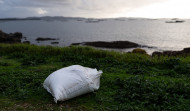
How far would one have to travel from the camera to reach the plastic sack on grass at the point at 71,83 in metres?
5.43

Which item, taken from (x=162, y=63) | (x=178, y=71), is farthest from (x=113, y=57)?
(x=178, y=71)

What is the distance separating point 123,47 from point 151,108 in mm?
32415

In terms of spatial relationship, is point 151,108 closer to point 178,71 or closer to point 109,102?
point 109,102

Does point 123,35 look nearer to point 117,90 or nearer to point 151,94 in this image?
point 117,90

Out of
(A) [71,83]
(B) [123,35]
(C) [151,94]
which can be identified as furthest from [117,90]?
(B) [123,35]

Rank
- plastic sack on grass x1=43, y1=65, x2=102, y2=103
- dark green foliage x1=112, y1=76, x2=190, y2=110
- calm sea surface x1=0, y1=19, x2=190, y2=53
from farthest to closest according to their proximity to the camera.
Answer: calm sea surface x1=0, y1=19, x2=190, y2=53 → plastic sack on grass x1=43, y1=65, x2=102, y2=103 → dark green foliage x1=112, y1=76, x2=190, y2=110

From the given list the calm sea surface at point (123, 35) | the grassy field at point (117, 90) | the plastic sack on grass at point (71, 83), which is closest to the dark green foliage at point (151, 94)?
the grassy field at point (117, 90)

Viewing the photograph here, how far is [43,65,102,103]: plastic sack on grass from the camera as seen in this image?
214 inches

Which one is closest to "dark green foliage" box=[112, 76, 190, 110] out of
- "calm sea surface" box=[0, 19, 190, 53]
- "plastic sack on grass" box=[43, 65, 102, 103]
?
"plastic sack on grass" box=[43, 65, 102, 103]

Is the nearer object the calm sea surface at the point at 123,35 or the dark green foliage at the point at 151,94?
the dark green foliage at the point at 151,94

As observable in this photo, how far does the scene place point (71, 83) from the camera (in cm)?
559

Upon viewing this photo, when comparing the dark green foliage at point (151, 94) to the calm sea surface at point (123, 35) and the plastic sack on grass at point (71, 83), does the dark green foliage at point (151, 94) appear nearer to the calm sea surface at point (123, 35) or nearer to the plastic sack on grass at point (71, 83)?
the plastic sack on grass at point (71, 83)

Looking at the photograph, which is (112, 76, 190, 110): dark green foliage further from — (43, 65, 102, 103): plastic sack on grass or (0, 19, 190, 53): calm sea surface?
(0, 19, 190, 53): calm sea surface

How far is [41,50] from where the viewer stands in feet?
43.4
